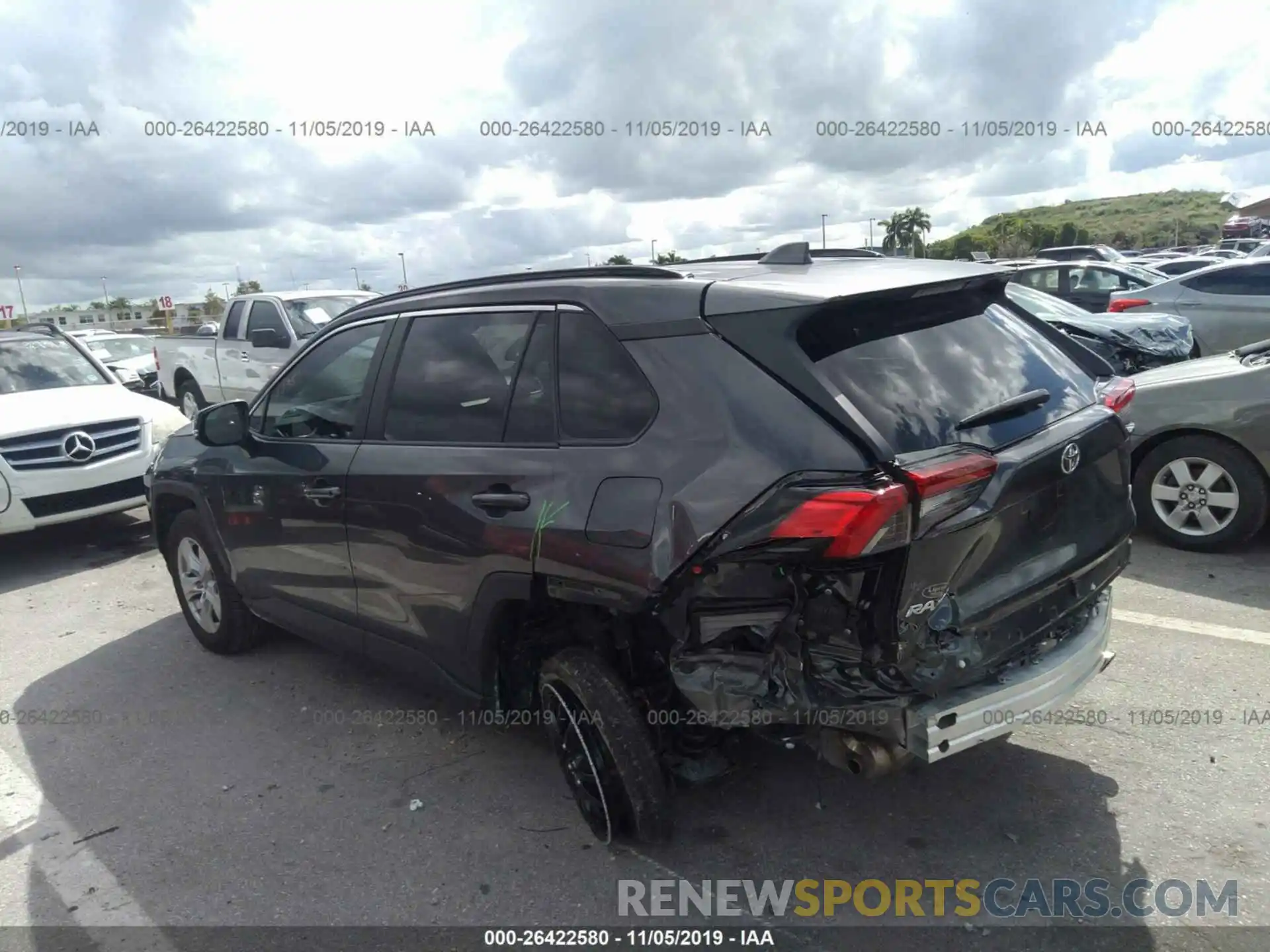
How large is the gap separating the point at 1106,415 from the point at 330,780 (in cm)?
324

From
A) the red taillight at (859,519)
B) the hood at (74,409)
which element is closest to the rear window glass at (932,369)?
the red taillight at (859,519)

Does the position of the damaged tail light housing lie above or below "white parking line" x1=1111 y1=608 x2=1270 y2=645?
above

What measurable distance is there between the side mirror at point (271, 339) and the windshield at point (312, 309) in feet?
0.64

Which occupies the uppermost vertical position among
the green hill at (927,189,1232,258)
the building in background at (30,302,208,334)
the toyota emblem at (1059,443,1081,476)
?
the green hill at (927,189,1232,258)

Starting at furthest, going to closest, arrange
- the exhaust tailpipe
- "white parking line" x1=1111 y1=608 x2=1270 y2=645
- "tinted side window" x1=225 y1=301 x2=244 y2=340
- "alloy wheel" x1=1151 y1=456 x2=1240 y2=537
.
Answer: "tinted side window" x1=225 y1=301 x2=244 y2=340 < "alloy wheel" x1=1151 y1=456 x2=1240 y2=537 < "white parking line" x1=1111 y1=608 x2=1270 y2=645 < the exhaust tailpipe

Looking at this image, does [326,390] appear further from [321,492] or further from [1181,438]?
[1181,438]

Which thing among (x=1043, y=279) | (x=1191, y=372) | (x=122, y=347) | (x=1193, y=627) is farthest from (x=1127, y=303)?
(x=122, y=347)

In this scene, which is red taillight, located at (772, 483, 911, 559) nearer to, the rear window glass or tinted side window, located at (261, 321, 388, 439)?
the rear window glass

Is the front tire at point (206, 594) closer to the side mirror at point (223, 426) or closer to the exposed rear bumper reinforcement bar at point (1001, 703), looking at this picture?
the side mirror at point (223, 426)

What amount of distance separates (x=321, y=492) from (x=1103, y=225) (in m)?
113

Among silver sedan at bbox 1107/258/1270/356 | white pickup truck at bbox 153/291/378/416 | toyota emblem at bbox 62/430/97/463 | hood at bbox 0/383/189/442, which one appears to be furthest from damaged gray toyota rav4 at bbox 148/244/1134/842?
silver sedan at bbox 1107/258/1270/356

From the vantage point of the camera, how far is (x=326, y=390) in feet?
13.9

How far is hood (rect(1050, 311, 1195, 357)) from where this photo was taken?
9180 mm

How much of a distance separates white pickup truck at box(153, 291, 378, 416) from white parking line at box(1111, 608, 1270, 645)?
8881mm
